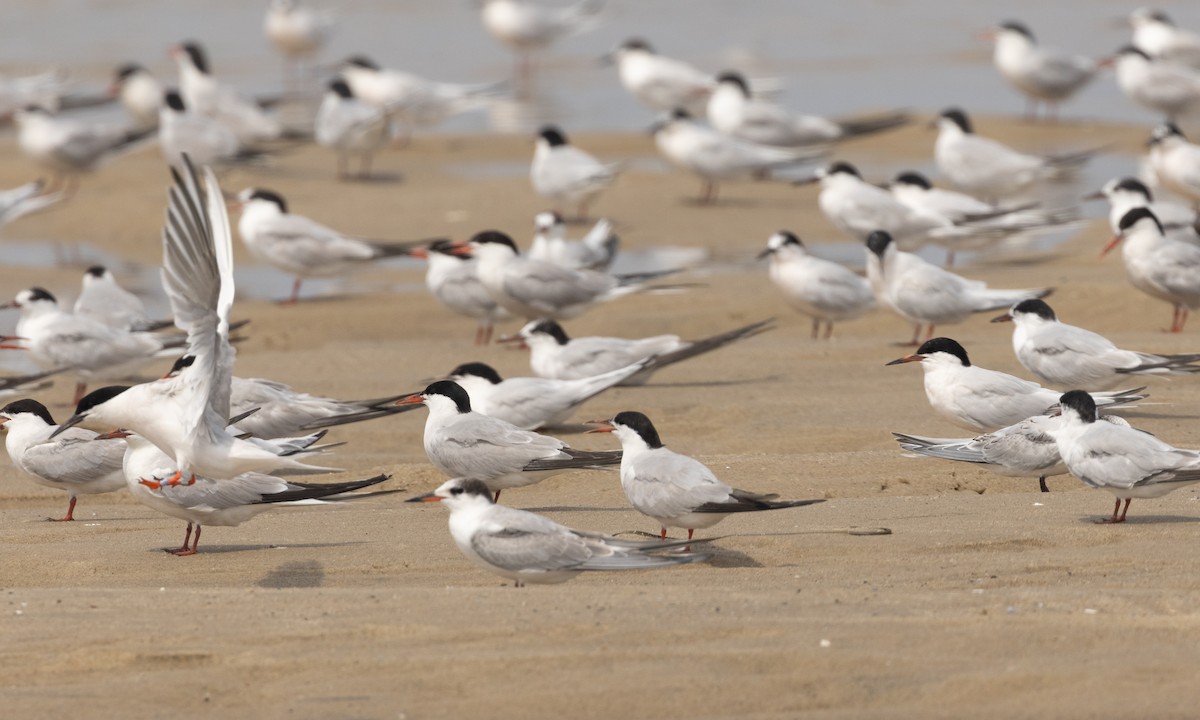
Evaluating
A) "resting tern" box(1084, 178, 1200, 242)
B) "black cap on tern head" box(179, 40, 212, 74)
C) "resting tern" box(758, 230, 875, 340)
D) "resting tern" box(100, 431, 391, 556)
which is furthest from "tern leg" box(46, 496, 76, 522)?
"black cap on tern head" box(179, 40, 212, 74)

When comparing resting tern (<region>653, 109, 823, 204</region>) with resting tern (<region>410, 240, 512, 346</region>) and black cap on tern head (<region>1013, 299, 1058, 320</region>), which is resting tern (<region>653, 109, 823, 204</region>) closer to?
resting tern (<region>410, 240, 512, 346</region>)

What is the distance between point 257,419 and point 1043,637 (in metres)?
3.81

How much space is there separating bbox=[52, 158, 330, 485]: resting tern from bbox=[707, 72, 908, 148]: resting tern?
31.8ft

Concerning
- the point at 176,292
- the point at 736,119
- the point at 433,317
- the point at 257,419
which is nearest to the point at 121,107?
the point at 736,119

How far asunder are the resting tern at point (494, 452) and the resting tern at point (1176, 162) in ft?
23.8

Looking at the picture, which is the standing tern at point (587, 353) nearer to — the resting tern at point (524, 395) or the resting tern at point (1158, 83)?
the resting tern at point (524, 395)

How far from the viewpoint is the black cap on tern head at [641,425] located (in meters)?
5.87

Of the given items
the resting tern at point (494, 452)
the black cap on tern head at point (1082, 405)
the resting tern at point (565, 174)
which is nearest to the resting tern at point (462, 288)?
the resting tern at point (565, 174)

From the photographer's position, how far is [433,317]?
10.6 m

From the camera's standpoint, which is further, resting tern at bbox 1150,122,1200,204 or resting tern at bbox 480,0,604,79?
resting tern at bbox 480,0,604,79

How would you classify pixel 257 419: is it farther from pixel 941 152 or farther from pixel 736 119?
pixel 736 119

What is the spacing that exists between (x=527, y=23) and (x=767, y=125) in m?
5.49

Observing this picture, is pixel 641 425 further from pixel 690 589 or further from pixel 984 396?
pixel 984 396

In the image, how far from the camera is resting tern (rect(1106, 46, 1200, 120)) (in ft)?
50.5
